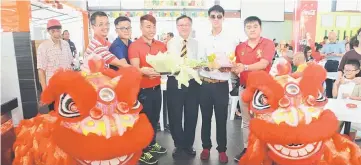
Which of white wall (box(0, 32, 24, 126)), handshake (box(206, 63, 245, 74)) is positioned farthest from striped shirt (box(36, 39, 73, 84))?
handshake (box(206, 63, 245, 74))

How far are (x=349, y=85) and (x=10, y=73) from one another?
9.39 feet

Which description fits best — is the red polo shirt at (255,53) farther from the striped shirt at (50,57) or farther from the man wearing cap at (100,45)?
the striped shirt at (50,57)

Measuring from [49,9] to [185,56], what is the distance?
7.01ft

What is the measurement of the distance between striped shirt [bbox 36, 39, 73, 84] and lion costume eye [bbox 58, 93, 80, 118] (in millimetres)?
1202

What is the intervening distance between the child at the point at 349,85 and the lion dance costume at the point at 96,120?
202cm

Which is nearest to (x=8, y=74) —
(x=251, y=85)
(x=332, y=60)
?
(x=251, y=85)

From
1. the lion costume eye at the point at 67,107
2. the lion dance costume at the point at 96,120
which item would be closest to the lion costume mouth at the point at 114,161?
the lion dance costume at the point at 96,120

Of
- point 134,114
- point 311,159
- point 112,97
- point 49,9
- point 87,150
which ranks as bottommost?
point 311,159

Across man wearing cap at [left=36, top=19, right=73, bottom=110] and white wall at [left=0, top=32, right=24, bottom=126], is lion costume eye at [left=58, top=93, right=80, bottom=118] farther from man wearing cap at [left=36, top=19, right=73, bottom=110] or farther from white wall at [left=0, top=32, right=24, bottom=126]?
man wearing cap at [left=36, top=19, right=73, bottom=110]

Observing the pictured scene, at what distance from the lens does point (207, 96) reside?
2654 mm

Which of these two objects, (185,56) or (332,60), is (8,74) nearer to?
(185,56)

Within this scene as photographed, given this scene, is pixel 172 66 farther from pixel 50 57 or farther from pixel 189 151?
pixel 50 57

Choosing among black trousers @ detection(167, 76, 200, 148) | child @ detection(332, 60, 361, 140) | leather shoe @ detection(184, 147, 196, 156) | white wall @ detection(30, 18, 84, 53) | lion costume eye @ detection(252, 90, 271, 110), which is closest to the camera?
lion costume eye @ detection(252, 90, 271, 110)

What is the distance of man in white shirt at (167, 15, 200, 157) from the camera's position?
105 inches
